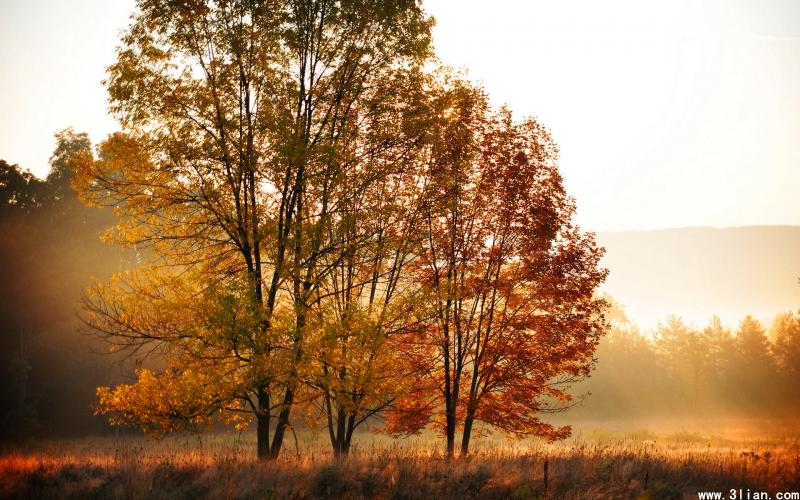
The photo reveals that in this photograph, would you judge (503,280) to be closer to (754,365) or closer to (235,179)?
(235,179)

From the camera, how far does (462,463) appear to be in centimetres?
972

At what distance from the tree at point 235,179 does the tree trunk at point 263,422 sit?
41 millimetres

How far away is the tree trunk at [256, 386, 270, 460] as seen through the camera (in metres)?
9.68

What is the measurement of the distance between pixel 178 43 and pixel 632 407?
62178mm

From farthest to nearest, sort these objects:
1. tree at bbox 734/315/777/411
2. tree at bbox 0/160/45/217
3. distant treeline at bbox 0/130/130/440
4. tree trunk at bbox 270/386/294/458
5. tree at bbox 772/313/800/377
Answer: tree at bbox 734/315/777/411
tree at bbox 772/313/800/377
tree at bbox 0/160/45/217
distant treeline at bbox 0/130/130/440
tree trunk at bbox 270/386/294/458

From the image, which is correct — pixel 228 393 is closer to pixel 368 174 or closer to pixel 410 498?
pixel 410 498

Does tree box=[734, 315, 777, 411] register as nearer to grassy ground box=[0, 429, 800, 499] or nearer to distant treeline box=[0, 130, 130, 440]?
grassy ground box=[0, 429, 800, 499]

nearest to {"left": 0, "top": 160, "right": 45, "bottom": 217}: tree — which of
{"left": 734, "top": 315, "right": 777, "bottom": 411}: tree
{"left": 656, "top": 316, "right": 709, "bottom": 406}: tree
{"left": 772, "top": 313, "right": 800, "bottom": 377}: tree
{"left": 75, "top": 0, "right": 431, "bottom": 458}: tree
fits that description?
{"left": 75, "top": 0, "right": 431, "bottom": 458}: tree

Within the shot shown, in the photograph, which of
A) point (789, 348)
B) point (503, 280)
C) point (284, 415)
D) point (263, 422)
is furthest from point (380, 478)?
point (789, 348)

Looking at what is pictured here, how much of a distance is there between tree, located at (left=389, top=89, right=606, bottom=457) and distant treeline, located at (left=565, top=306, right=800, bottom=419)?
49.0m

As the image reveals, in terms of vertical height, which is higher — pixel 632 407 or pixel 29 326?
pixel 29 326

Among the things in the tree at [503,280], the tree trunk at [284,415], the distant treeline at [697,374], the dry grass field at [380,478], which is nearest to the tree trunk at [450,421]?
the tree at [503,280]

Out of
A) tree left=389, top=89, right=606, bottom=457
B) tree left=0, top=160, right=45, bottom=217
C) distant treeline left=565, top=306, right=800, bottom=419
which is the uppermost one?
tree left=0, top=160, right=45, bottom=217

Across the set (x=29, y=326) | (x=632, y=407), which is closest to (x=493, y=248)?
(x=29, y=326)
